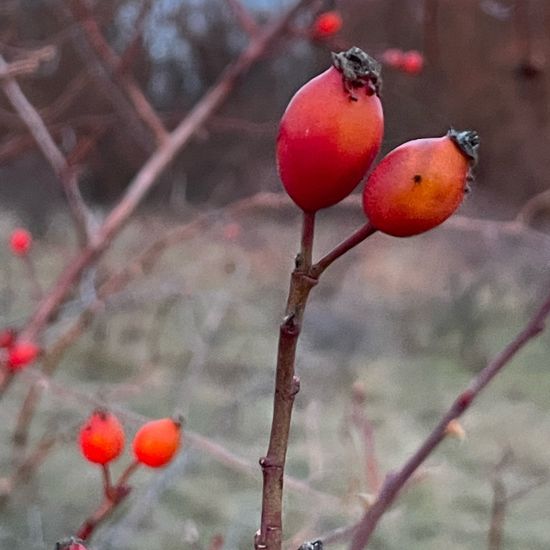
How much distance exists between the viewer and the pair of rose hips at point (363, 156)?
0.20 meters

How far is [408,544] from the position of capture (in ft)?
Answer: 3.63

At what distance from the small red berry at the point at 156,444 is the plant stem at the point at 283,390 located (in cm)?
13

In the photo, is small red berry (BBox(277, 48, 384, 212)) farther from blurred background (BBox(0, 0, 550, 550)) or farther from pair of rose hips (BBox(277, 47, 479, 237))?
blurred background (BBox(0, 0, 550, 550))

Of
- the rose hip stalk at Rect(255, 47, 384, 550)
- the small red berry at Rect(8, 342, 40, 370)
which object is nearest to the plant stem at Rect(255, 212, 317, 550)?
the rose hip stalk at Rect(255, 47, 384, 550)

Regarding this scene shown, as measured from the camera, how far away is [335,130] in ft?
0.64

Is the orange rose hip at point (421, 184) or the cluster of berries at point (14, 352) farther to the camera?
the cluster of berries at point (14, 352)

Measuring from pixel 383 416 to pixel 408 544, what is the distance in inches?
15.0

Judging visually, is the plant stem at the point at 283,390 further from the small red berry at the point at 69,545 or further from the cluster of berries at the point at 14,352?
the cluster of berries at the point at 14,352

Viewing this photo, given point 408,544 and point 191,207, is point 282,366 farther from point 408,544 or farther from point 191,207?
point 191,207

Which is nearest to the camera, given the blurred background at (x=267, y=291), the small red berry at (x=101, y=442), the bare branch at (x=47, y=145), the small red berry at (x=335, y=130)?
the small red berry at (x=335, y=130)

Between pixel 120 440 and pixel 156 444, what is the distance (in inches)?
0.9

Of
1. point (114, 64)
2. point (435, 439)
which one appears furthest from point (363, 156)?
point (114, 64)

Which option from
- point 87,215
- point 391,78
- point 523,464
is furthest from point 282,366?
point 391,78

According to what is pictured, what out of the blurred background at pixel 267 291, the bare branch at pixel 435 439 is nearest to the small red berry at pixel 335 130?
the bare branch at pixel 435 439
